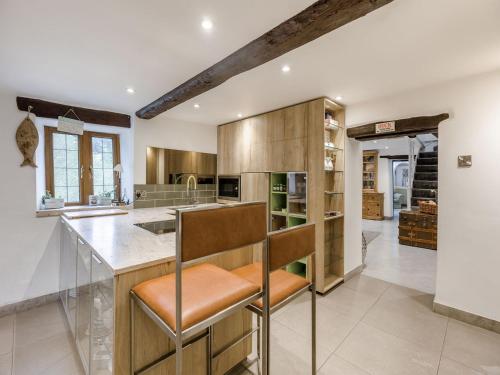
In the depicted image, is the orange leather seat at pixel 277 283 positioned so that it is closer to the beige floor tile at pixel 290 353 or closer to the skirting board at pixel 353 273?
the beige floor tile at pixel 290 353

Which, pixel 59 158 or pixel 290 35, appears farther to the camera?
pixel 59 158

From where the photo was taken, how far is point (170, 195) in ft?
12.5

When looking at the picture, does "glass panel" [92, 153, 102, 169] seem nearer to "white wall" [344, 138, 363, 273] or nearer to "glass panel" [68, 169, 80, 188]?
"glass panel" [68, 169, 80, 188]

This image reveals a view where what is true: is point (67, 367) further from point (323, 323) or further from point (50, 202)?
point (323, 323)

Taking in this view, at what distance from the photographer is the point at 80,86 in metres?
2.46

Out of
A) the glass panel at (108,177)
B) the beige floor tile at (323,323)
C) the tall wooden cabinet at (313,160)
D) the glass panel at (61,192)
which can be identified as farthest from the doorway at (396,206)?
the glass panel at (61,192)

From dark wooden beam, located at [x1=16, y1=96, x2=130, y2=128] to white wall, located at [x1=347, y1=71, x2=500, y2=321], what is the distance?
3801 millimetres

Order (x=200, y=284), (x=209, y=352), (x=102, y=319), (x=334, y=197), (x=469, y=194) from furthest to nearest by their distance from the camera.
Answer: (x=334, y=197)
(x=469, y=194)
(x=209, y=352)
(x=102, y=319)
(x=200, y=284)

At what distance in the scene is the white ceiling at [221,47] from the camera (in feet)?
4.56

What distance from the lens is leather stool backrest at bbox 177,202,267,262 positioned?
913 millimetres

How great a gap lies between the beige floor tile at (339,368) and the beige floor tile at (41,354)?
6.71ft

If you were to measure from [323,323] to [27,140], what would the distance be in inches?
148

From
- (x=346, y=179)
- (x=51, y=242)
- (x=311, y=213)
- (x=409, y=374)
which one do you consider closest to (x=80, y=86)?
(x=51, y=242)

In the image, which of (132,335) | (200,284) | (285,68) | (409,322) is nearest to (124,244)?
(132,335)
